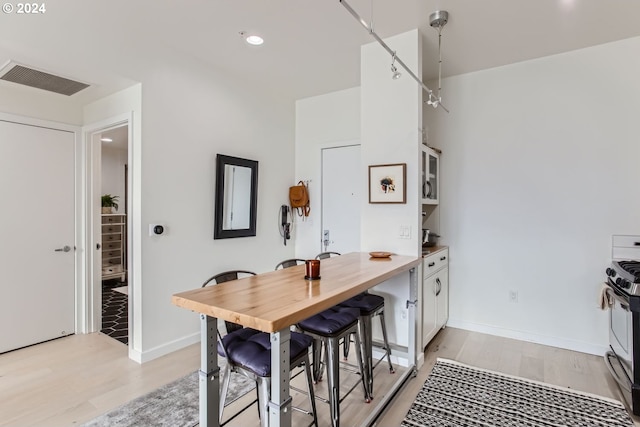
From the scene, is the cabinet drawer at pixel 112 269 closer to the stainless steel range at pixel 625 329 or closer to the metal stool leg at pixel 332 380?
the metal stool leg at pixel 332 380

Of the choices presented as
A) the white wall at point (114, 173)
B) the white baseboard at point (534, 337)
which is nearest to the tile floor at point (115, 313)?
Result: the white wall at point (114, 173)

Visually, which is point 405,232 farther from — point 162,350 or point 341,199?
point 162,350

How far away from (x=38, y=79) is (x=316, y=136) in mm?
2852

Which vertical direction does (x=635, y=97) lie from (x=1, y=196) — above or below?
above

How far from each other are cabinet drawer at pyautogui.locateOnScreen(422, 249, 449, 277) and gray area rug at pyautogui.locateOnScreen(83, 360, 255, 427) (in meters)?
1.70

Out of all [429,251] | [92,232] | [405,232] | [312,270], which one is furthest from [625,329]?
[92,232]

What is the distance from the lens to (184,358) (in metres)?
2.95

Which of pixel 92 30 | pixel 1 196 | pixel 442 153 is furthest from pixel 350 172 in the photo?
pixel 1 196

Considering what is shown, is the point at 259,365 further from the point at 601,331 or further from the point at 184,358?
the point at 601,331

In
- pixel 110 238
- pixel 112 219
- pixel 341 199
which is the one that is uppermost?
pixel 341 199

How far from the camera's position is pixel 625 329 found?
2311 millimetres

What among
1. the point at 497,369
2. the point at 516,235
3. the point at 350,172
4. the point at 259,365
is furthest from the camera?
the point at 350,172

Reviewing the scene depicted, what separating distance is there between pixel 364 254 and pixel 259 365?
59.4 inches

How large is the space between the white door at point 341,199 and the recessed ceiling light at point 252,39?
1.62 metres
